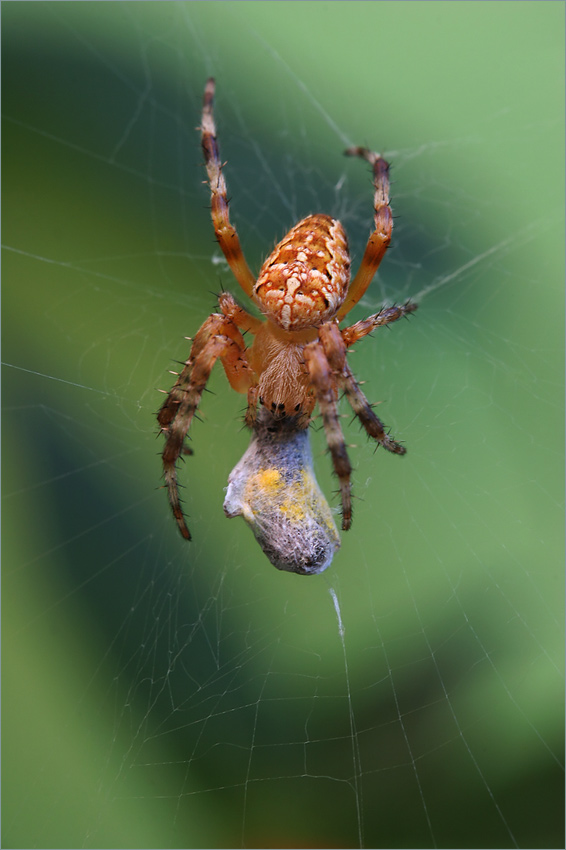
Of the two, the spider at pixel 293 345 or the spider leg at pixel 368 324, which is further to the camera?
the spider leg at pixel 368 324

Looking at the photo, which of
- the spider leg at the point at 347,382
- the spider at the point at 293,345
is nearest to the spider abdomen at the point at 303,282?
the spider at the point at 293,345

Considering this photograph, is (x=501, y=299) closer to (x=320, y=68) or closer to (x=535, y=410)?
(x=535, y=410)

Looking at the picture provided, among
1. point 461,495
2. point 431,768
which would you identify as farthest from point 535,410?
point 431,768

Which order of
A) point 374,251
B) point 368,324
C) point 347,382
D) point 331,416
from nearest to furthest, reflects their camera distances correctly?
point 331,416, point 347,382, point 368,324, point 374,251

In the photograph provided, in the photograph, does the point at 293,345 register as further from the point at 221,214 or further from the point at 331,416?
the point at 221,214

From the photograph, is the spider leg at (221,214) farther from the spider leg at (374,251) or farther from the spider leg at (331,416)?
the spider leg at (331,416)

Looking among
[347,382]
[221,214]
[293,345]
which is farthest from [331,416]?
[221,214]
